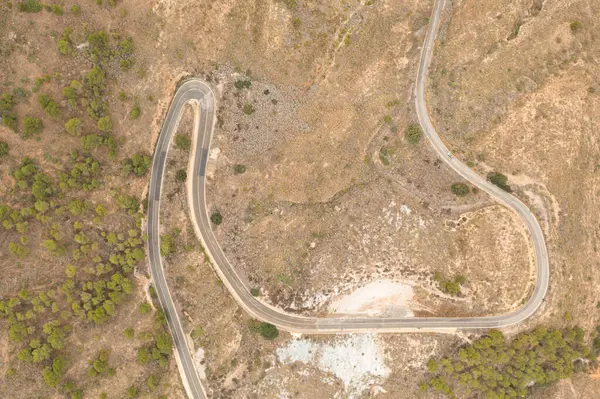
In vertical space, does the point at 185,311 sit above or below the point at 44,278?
below

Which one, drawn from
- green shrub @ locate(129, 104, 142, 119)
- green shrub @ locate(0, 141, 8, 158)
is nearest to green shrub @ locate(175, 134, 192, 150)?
green shrub @ locate(129, 104, 142, 119)

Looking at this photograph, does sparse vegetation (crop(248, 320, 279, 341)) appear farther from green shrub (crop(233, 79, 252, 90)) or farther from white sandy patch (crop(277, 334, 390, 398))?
green shrub (crop(233, 79, 252, 90))

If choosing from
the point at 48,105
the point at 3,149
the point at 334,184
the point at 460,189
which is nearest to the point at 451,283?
the point at 460,189

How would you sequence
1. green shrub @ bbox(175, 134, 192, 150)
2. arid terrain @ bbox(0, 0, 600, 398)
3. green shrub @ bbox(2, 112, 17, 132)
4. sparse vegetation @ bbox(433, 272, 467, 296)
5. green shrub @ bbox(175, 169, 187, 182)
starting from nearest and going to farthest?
green shrub @ bbox(2, 112, 17, 132) < arid terrain @ bbox(0, 0, 600, 398) < green shrub @ bbox(175, 134, 192, 150) < green shrub @ bbox(175, 169, 187, 182) < sparse vegetation @ bbox(433, 272, 467, 296)

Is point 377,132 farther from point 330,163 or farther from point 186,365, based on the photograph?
point 186,365

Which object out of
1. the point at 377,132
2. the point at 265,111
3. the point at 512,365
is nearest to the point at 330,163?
the point at 377,132

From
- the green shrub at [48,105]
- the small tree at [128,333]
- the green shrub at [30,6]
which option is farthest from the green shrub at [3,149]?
the small tree at [128,333]
